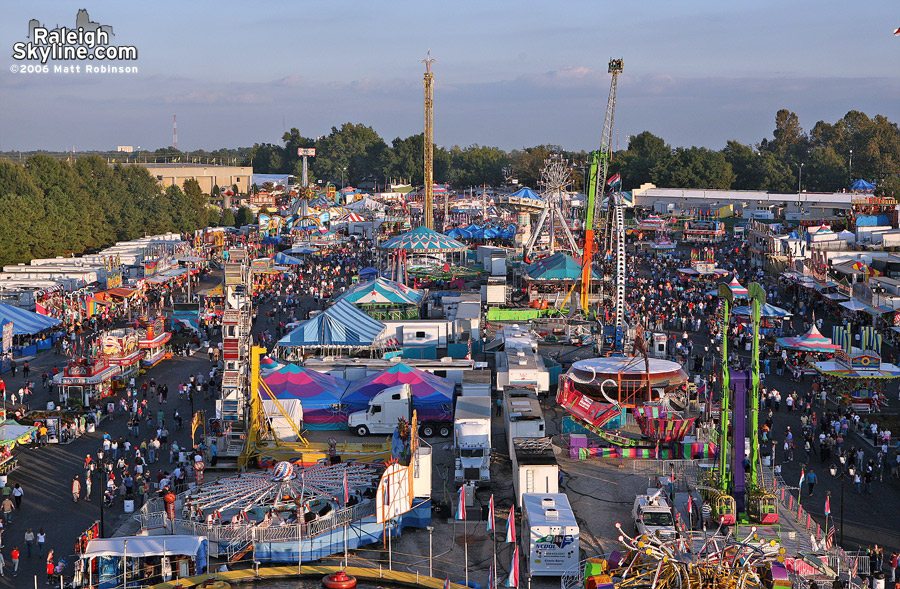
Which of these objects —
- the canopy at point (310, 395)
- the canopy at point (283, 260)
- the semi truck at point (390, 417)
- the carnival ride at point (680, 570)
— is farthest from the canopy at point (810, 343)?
Answer: the canopy at point (283, 260)

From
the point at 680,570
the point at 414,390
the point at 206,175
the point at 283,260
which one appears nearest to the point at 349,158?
the point at 206,175

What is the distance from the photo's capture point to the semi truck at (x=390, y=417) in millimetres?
26750

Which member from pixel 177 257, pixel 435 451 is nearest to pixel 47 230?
pixel 177 257

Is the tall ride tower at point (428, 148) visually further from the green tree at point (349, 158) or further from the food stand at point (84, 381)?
the green tree at point (349, 158)

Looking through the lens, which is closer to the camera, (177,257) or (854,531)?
(854,531)

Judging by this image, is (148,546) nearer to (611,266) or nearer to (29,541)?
(29,541)

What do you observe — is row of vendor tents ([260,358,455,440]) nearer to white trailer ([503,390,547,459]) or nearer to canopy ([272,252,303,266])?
white trailer ([503,390,547,459])

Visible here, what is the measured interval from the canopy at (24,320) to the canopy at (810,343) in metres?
27.5

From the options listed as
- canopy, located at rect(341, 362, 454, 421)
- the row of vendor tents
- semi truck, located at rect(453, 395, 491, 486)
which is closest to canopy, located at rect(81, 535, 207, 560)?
semi truck, located at rect(453, 395, 491, 486)

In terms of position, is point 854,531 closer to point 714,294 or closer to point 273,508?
point 273,508

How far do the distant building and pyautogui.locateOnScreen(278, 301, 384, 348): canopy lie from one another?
78.6 meters

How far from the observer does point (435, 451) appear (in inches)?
1021

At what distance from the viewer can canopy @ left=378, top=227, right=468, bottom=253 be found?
181 ft

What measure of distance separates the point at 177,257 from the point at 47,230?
1109cm
